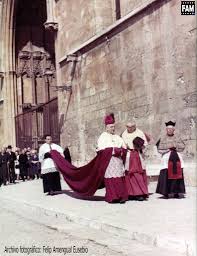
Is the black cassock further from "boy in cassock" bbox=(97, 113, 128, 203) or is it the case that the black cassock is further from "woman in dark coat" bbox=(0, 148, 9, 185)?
"boy in cassock" bbox=(97, 113, 128, 203)

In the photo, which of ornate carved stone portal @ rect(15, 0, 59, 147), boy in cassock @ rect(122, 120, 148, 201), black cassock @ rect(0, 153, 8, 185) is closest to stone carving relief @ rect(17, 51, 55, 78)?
ornate carved stone portal @ rect(15, 0, 59, 147)

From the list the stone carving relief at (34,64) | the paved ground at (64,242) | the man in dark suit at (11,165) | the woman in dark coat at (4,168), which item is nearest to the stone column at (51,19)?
the man in dark suit at (11,165)

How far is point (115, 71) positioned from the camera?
45.6 feet

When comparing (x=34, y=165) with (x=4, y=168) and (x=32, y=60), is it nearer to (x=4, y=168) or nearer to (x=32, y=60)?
(x=4, y=168)

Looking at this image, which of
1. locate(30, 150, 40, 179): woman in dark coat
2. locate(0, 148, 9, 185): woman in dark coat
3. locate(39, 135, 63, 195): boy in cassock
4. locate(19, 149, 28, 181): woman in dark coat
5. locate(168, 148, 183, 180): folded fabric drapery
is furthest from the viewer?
locate(30, 150, 40, 179): woman in dark coat

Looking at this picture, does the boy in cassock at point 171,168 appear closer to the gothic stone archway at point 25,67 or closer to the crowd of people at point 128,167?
the crowd of people at point 128,167

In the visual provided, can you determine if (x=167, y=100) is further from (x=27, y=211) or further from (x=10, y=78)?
(x=10, y=78)

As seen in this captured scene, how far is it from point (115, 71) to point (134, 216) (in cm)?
721

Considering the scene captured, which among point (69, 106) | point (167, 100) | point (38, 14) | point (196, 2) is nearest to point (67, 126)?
point (69, 106)

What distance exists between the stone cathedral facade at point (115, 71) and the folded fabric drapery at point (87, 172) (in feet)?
7.07

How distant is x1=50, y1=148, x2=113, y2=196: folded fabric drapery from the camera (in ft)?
30.6

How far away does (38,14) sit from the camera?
26922mm

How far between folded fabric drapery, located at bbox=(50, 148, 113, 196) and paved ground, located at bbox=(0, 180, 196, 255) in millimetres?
269

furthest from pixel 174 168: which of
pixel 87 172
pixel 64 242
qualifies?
pixel 64 242
